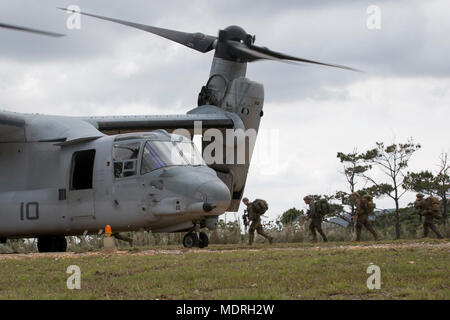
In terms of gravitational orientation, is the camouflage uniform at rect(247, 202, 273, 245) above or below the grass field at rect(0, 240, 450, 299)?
above

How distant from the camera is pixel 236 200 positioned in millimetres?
31094

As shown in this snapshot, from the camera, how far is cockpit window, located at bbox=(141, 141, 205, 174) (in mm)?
18266

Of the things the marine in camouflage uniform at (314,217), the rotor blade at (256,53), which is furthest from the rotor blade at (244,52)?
the marine in camouflage uniform at (314,217)

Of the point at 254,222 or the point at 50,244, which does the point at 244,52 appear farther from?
the point at 50,244

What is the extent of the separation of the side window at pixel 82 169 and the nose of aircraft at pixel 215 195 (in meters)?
2.99

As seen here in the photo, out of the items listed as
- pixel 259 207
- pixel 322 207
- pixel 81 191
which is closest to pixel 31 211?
pixel 81 191

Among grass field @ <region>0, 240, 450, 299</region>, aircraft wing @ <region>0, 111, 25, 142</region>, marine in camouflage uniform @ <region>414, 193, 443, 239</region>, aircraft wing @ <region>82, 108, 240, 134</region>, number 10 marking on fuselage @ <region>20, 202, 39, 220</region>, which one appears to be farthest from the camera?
aircraft wing @ <region>82, 108, 240, 134</region>

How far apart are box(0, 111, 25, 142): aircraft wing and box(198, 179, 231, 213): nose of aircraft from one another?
5.66 metres

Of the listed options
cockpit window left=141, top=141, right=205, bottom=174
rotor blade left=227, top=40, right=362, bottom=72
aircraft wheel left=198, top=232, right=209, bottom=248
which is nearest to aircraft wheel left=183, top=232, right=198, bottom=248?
aircraft wheel left=198, top=232, right=209, bottom=248

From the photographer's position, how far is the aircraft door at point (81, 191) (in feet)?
62.6

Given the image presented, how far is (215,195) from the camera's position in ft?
58.2

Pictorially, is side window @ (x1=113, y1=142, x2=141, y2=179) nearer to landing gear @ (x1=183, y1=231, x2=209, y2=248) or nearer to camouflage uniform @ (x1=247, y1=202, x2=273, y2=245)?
landing gear @ (x1=183, y1=231, x2=209, y2=248)

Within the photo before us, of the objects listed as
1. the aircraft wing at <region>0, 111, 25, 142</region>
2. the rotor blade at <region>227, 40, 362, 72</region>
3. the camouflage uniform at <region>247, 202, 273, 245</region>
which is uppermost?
the rotor blade at <region>227, 40, 362, 72</region>

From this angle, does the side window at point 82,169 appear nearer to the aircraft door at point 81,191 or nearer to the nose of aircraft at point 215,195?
the aircraft door at point 81,191
